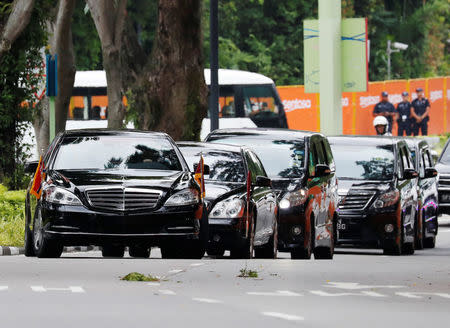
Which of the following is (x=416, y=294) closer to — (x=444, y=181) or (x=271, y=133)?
(x=271, y=133)

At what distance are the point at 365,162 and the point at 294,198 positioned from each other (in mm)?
3212

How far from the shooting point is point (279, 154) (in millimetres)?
19969

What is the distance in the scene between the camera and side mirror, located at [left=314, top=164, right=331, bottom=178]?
63.4ft

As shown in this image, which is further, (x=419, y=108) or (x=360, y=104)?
(x=360, y=104)

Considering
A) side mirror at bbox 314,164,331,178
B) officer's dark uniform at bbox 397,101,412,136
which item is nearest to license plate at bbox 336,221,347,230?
side mirror at bbox 314,164,331,178

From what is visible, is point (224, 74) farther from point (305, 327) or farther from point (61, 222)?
point (305, 327)

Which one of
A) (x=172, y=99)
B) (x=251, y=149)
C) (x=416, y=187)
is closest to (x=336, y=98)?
(x=172, y=99)

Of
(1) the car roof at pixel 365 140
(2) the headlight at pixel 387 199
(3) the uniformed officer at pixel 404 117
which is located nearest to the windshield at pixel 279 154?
(2) the headlight at pixel 387 199

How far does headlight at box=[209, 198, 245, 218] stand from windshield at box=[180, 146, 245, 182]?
2.15ft

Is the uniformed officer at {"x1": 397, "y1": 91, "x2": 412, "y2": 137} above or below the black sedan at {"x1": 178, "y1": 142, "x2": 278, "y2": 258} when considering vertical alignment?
above

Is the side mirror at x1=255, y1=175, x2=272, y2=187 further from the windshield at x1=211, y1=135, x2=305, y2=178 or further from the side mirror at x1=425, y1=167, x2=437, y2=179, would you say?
the side mirror at x1=425, y1=167, x2=437, y2=179

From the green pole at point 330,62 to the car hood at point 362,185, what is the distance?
10.3 m

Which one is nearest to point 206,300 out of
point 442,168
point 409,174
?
point 409,174

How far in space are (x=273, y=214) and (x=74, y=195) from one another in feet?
10.6
